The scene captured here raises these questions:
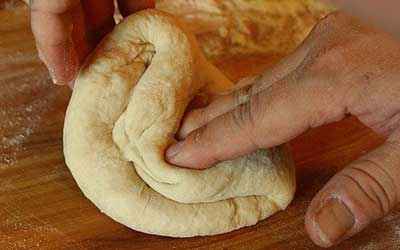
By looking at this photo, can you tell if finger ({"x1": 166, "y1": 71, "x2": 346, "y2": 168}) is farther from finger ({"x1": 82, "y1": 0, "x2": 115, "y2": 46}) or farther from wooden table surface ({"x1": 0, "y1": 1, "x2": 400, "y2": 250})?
finger ({"x1": 82, "y1": 0, "x2": 115, "y2": 46})

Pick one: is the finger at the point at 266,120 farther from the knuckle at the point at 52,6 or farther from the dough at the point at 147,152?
the knuckle at the point at 52,6

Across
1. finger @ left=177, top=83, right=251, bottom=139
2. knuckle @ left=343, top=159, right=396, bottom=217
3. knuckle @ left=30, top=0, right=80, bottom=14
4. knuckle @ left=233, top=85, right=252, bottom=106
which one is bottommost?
finger @ left=177, top=83, right=251, bottom=139

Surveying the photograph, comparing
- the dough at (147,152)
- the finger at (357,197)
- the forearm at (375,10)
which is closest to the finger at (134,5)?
the dough at (147,152)

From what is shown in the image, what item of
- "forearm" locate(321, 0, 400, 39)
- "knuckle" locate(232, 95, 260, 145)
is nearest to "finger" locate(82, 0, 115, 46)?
"knuckle" locate(232, 95, 260, 145)

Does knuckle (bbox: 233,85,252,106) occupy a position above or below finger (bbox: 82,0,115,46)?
above

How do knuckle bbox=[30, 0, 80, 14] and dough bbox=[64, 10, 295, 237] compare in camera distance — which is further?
dough bbox=[64, 10, 295, 237]

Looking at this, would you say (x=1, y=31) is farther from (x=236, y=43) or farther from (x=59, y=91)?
(x=236, y=43)

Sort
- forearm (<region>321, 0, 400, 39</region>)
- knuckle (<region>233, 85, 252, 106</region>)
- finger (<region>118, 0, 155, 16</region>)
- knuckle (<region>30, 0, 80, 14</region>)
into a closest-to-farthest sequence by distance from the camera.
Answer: knuckle (<region>30, 0, 80, 14</region>)
knuckle (<region>233, 85, 252, 106</region>)
finger (<region>118, 0, 155, 16</region>)
forearm (<region>321, 0, 400, 39</region>)

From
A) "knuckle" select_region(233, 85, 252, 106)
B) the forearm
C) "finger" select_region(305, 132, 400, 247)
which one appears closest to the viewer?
"finger" select_region(305, 132, 400, 247)

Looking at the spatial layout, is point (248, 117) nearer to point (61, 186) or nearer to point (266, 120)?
point (266, 120)
